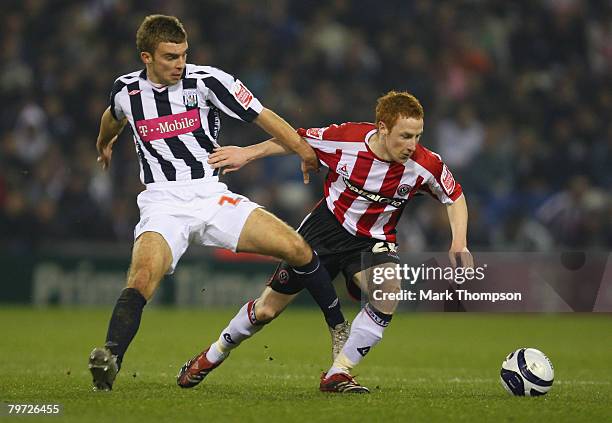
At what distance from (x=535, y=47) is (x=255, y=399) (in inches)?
442

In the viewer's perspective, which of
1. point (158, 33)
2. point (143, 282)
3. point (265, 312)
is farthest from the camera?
point (265, 312)

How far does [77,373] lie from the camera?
24.4ft

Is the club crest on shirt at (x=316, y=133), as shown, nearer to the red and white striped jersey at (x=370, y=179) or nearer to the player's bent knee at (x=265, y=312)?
the red and white striped jersey at (x=370, y=179)

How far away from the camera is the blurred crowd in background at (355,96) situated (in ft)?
45.5

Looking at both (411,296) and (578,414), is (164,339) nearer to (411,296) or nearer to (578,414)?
(411,296)

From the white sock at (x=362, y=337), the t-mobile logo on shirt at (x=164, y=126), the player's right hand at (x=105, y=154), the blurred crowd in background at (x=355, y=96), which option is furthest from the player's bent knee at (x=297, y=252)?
the blurred crowd in background at (x=355, y=96)

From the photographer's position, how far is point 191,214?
6172 millimetres

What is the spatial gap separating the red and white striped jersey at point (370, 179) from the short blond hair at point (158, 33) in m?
1.11

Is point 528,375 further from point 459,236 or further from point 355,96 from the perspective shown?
point 355,96

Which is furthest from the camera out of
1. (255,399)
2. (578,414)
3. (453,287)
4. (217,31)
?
(217,31)

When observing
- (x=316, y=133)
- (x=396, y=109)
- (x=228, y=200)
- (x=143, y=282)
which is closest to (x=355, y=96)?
(x=316, y=133)

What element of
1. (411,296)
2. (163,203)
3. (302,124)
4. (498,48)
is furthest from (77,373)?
(498,48)

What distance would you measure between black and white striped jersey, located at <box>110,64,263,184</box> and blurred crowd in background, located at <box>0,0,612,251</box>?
7.48m

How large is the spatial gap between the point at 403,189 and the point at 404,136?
40 centimetres
